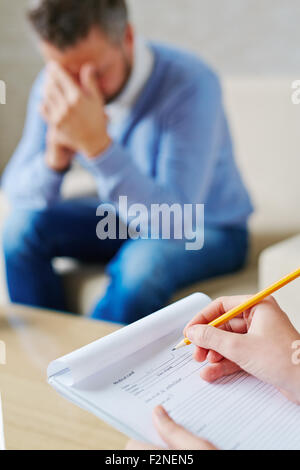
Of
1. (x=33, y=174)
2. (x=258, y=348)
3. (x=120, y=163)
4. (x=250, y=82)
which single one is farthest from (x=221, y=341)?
(x=250, y=82)

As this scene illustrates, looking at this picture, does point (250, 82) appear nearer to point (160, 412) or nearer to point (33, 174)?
point (33, 174)

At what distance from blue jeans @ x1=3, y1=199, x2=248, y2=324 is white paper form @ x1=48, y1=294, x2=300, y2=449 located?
51cm

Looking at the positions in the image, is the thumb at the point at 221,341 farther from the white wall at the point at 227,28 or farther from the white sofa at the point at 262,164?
the white wall at the point at 227,28

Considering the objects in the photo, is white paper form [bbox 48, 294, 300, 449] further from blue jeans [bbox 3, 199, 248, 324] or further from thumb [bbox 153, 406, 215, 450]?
blue jeans [bbox 3, 199, 248, 324]

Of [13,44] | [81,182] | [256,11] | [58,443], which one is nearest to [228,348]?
[58,443]

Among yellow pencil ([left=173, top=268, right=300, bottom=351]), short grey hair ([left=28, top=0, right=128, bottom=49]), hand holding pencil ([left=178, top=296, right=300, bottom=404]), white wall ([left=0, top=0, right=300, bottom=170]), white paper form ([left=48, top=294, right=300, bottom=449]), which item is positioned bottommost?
white paper form ([left=48, top=294, right=300, bottom=449])

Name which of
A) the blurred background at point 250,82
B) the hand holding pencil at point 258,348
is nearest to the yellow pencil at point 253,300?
the hand holding pencil at point 258,348

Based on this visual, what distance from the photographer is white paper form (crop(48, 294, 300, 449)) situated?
1.06 ft

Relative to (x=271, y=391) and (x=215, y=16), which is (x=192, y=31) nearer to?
(x=215, y=16)

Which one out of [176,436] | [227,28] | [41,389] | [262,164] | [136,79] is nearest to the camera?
[176,436]

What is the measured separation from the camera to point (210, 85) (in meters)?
1.03

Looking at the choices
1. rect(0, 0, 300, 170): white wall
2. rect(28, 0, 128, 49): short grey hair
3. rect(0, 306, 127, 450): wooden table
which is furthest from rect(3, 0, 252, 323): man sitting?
rect(0, 0, 300, 170): white wall

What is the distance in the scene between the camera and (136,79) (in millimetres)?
1027

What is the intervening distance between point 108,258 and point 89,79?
353 millimetres
